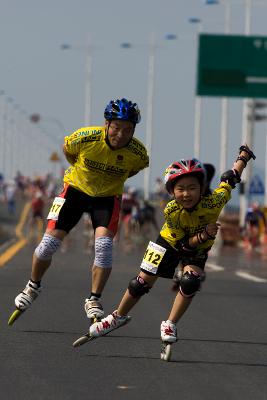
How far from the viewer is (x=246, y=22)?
54688mm

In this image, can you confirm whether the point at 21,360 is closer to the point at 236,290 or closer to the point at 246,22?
the point at 236,290

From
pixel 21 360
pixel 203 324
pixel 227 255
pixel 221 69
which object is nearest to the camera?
pixel 21 360

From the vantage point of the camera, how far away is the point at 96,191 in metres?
12.0

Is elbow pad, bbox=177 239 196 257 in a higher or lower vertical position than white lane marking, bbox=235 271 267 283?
higher

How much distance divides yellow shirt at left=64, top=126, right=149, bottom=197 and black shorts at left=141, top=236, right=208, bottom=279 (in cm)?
142

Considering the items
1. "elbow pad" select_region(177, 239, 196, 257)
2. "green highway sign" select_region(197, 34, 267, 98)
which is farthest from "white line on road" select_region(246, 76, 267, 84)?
"elbow pad" select_region(177, 239, 196, 257)

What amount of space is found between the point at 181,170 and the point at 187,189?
0.49 ft

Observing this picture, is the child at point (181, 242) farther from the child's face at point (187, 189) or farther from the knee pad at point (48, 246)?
the knee pad at point (48, 246)

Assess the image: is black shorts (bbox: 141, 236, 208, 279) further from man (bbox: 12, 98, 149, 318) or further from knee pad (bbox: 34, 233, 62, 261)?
knee pad (bbox: 34, 233, 62, 261)

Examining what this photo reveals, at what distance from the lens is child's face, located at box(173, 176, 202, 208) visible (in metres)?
10.3

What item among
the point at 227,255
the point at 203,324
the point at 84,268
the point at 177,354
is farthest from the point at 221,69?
the point at 177,354

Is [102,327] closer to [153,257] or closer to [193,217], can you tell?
[153,257]

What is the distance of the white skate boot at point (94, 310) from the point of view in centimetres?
1141

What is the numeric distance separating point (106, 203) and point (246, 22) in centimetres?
4349
